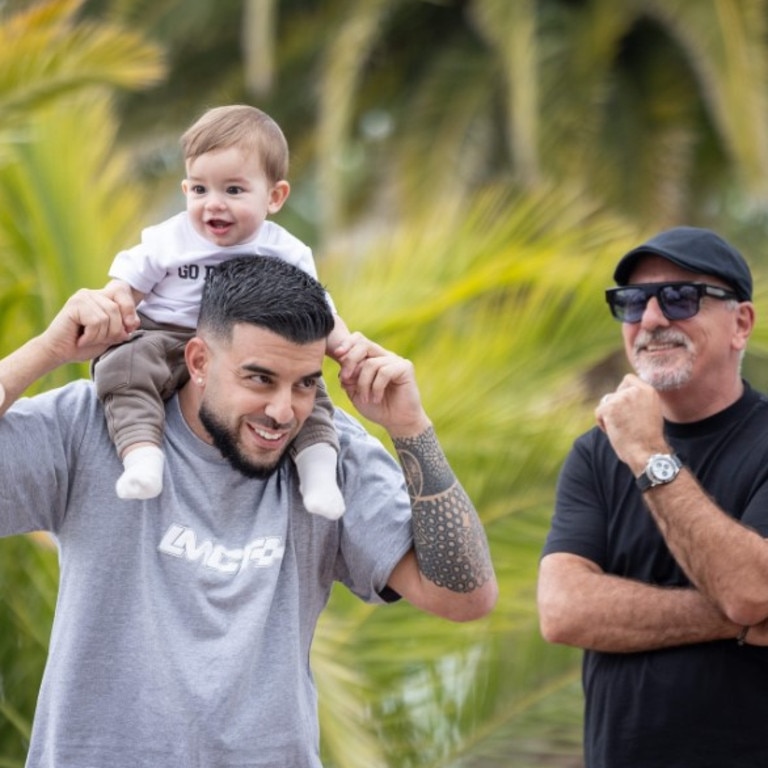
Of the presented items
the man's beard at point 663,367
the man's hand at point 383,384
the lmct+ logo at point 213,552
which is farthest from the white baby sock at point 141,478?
the man's beard at point 663,367

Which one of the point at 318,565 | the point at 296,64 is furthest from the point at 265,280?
the point at 296,64

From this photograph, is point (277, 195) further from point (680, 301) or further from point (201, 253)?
point (680, 301)

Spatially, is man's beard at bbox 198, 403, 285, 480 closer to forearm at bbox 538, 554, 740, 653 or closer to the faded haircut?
the faded haircut

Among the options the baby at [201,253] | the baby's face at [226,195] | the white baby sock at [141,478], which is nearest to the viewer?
the white baby sock at [141,478]

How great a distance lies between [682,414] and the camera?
3900mm

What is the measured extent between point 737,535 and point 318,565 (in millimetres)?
940

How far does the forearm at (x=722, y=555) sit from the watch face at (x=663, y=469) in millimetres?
64

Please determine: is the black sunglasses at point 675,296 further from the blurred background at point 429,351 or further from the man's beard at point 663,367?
the blurred background at point 429,351

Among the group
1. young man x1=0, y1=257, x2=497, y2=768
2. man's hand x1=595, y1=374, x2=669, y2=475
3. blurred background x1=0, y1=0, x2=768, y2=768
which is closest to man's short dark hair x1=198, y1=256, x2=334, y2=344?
young man x1=0, y1=257, x2=497, y2=768

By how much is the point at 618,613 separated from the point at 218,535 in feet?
3.39

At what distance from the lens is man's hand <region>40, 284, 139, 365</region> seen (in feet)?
10.2

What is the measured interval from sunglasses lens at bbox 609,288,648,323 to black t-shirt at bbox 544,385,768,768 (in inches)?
11.0

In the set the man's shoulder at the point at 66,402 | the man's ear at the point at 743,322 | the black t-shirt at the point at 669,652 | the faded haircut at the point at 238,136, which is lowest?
the black t-shirt at the point at 669,652

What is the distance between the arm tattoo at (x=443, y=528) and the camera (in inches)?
126
